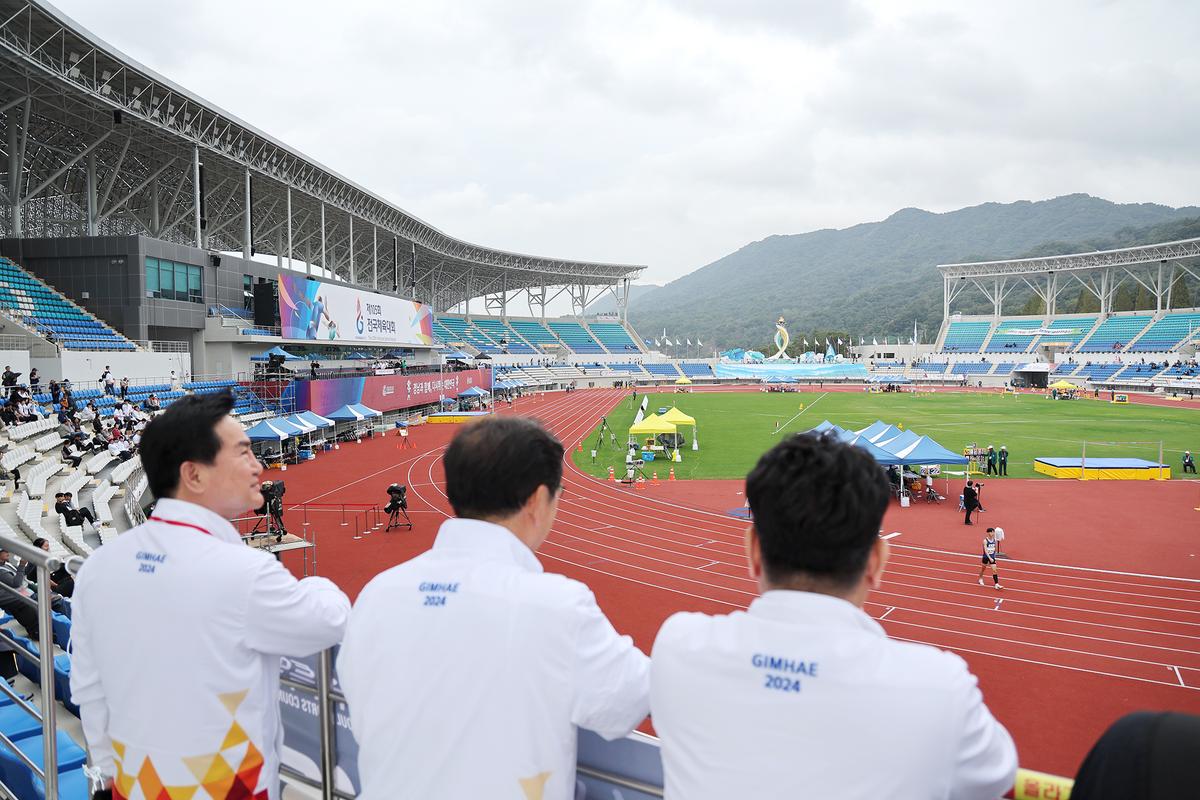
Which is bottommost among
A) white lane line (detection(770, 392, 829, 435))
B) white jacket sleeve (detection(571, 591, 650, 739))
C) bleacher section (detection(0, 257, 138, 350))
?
white lane line (detection(770, 392, 829, 435))

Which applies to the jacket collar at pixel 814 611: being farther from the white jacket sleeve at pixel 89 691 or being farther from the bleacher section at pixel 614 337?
the bleacher section at pixel 614 337

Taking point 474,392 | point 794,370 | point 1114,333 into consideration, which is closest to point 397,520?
point 474,392

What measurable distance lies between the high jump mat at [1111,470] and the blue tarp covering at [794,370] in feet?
197

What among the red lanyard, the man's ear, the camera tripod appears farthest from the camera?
the camera tripod

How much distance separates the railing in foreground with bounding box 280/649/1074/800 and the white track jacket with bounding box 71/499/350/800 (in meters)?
0.19

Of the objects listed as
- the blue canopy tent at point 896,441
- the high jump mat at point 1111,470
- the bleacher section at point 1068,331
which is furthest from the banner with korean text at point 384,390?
the bleacher section at point 1068,331

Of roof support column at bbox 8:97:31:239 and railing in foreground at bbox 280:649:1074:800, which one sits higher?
roof support column at bbox 8:97:31:239

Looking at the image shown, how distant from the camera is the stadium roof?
25.5m

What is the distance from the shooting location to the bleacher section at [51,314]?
24172mm

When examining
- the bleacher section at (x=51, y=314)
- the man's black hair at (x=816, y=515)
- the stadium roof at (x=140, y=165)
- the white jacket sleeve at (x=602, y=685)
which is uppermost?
the stadium roof at (x=140, y=165)

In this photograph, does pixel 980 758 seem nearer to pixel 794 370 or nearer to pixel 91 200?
pixel 91 200

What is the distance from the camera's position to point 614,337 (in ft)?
320

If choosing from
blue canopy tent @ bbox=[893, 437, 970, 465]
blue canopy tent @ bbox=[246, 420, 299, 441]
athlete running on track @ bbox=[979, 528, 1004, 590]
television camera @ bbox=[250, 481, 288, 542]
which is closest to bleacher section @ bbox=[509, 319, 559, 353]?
blue canopy tent @ bbox=[246, 420, 299, 441]

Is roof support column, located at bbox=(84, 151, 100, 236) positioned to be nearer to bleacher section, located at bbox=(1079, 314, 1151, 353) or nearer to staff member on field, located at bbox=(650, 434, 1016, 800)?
staff member on field, located at bbox=(650, 434, 1016, 800)
